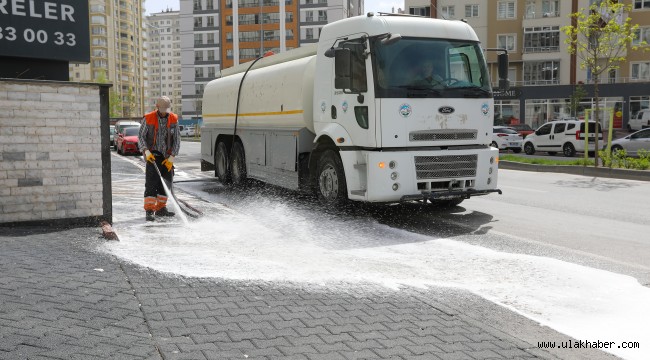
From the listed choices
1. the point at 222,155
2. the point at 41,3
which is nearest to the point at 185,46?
the point at 222,155

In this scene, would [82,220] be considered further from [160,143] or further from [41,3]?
[41,3]

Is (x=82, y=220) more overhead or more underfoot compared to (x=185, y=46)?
more underfoot

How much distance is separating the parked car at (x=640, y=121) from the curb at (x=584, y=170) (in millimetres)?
33684

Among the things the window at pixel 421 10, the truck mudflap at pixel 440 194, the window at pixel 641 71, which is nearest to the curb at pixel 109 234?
the truck mudflap at pixel 440 194

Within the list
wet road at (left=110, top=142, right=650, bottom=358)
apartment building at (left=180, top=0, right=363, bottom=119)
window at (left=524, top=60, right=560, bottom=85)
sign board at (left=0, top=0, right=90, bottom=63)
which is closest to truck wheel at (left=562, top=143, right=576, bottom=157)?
wet road at (left=110, top=142, right=650, bottom=358)

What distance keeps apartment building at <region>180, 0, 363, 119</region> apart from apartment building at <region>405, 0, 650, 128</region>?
3620 cm

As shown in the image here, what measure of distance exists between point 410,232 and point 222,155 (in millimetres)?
8135

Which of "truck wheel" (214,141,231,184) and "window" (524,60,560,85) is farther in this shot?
"window" (524,60,560,85)

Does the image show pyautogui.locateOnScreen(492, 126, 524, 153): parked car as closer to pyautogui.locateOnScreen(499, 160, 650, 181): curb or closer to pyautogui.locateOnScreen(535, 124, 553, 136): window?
pyautogui.locateOnScreen(535, 124, 553, 136): window

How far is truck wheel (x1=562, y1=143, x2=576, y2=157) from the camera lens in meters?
28.6

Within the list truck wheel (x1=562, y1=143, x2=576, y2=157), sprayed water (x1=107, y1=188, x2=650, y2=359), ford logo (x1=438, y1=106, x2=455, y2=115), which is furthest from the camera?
truck wheel (x1=562, y1=143, x2=576, y2=157)

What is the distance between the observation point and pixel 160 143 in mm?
9891

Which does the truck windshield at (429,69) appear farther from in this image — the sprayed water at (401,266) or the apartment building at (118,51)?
the apartment building at (118,51)

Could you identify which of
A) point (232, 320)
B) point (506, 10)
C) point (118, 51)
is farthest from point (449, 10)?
point (118, 51)
